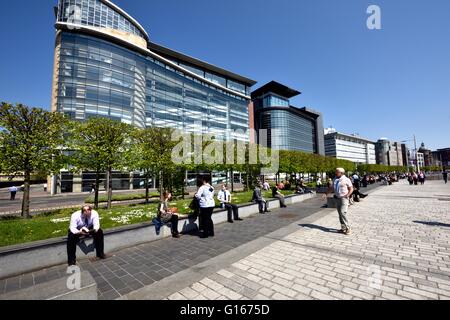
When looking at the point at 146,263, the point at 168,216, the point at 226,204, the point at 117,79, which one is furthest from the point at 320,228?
the point at 117,79

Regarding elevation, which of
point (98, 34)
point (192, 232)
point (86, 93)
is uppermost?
point (98, 34)

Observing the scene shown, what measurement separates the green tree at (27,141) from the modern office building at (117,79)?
2736 centimetres

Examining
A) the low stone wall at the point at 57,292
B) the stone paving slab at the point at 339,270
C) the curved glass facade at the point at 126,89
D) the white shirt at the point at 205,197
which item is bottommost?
the stone paving slab at the point at 339,270

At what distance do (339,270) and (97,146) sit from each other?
1339cm

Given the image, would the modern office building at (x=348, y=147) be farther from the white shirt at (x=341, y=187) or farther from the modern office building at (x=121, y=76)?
the white shirt at (x=341, y=187)

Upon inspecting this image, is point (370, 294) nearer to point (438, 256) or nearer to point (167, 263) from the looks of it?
point (438, 256)

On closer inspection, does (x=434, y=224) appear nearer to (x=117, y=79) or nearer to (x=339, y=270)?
(x=339, y=270)

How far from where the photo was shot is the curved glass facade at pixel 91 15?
37.3 m

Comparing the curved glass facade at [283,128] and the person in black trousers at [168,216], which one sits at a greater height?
the curved glass facade at [283,128]

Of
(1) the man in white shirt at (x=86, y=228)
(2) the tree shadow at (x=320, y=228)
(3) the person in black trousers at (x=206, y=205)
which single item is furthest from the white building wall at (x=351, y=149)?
(1) the man in white shirt at (x=86, y=228)

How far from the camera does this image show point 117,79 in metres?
38.7
